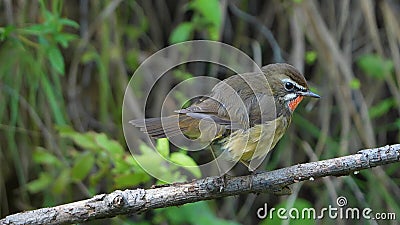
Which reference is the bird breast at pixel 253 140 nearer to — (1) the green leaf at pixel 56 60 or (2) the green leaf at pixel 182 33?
(1) the green leaf at pixel 56 60

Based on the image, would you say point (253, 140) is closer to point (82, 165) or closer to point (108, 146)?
point (108, 146)

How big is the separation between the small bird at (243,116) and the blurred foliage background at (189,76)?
Result: 0.74m

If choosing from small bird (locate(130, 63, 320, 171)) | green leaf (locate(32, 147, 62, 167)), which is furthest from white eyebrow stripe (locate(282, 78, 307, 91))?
green leaf (locate(32, 147, 62, 167))

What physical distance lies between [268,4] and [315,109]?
592 millimetres

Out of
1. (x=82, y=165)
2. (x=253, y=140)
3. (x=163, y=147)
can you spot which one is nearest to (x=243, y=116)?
(x=253, y=140)

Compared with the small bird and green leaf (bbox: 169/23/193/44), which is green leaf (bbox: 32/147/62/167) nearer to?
green leaf (bbox: 169/23/193/44)

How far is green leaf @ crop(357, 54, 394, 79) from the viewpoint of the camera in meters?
3.01

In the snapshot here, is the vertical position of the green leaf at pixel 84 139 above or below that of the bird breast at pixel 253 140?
above

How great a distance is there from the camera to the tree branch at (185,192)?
1.60 m

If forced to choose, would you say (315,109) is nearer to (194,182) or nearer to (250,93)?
(250,93)

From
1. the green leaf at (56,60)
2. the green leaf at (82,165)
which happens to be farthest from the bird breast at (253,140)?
the green leaf at (82,165)

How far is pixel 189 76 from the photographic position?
3.06m

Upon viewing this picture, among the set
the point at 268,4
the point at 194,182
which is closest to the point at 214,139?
the point at 194,182

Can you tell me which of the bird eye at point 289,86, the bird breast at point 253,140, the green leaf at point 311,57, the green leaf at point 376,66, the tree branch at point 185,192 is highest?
the green leaf at point 311,57
